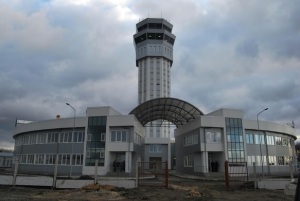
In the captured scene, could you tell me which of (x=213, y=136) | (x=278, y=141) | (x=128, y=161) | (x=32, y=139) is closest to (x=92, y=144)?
(x=128, y=161)

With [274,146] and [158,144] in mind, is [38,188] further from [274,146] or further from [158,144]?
[158,144]

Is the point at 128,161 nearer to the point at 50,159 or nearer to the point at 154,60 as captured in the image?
the point at 50,159

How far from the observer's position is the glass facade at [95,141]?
4372 centimetres

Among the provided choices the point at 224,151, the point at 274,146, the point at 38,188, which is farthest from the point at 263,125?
the point at 38,188

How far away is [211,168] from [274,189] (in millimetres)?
20745

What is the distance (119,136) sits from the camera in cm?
4453

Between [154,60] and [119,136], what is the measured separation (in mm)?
60861

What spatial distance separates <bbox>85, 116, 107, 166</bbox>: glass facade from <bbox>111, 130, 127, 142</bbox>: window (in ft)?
4.75

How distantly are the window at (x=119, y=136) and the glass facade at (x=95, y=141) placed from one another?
4.75 feet

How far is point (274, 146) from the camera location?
164ft

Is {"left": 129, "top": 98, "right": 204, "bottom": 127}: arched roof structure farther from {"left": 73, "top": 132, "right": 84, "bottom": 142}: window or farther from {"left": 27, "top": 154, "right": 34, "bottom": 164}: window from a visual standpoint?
{"left": 27, "top": 154, "right": 34, "bottom": 164}: window

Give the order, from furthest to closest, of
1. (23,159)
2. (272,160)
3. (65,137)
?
(23,159) → (272,160) → (65,137)

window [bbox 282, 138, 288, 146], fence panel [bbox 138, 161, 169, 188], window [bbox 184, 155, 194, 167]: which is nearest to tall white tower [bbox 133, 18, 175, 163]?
window [bbox 184, 155, 194, 167]

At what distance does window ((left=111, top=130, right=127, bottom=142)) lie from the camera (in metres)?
44.4
